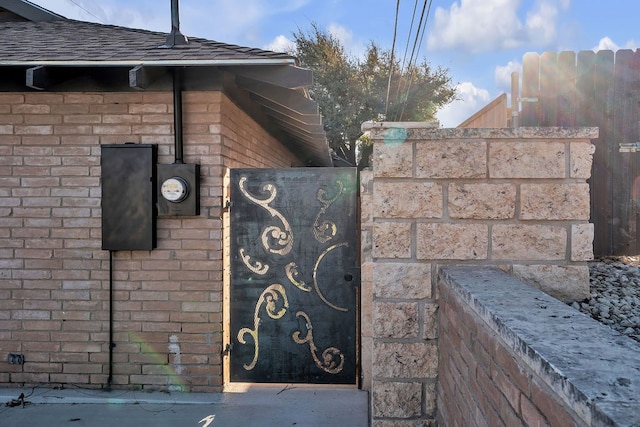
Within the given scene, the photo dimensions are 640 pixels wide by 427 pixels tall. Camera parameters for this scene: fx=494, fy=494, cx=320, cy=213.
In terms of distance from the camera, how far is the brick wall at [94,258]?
4.06 m

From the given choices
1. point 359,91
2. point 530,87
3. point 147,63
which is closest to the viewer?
point 147,63

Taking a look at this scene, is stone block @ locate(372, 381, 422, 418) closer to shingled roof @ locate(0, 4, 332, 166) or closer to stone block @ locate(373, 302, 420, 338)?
stone block @ locate(373, 302, 420, 338)

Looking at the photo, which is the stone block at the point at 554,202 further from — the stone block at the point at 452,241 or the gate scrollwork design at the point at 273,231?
the gate scrollwork design at the point at 273,231

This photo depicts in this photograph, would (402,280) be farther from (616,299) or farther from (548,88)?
(548,88)

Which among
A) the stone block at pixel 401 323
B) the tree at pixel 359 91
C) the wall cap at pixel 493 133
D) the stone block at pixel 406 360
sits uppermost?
the tree at pixel 359 91

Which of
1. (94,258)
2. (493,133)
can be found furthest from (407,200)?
(94,258)

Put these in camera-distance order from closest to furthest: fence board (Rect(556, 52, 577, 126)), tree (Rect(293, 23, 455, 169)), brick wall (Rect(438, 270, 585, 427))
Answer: brick wall (Rect(438, 270, 585, 427)), fence board (Rect(556, 52, 577, 126)), tree (Rect(293, 23, 455, 169))

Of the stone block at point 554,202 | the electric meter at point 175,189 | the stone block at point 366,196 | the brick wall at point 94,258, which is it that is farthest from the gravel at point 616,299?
the electric meter at point 175,189

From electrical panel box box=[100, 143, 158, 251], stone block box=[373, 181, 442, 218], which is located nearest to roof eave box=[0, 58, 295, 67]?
electrical panel box box=[100, 143, 158, 251]

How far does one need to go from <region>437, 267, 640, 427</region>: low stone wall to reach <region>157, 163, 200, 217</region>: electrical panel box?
233 cm

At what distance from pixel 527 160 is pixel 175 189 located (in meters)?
2.61

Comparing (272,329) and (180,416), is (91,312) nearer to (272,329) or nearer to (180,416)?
(180,416)

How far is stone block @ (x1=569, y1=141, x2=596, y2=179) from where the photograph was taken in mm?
2438

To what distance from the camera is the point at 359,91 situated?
69.9 feet
